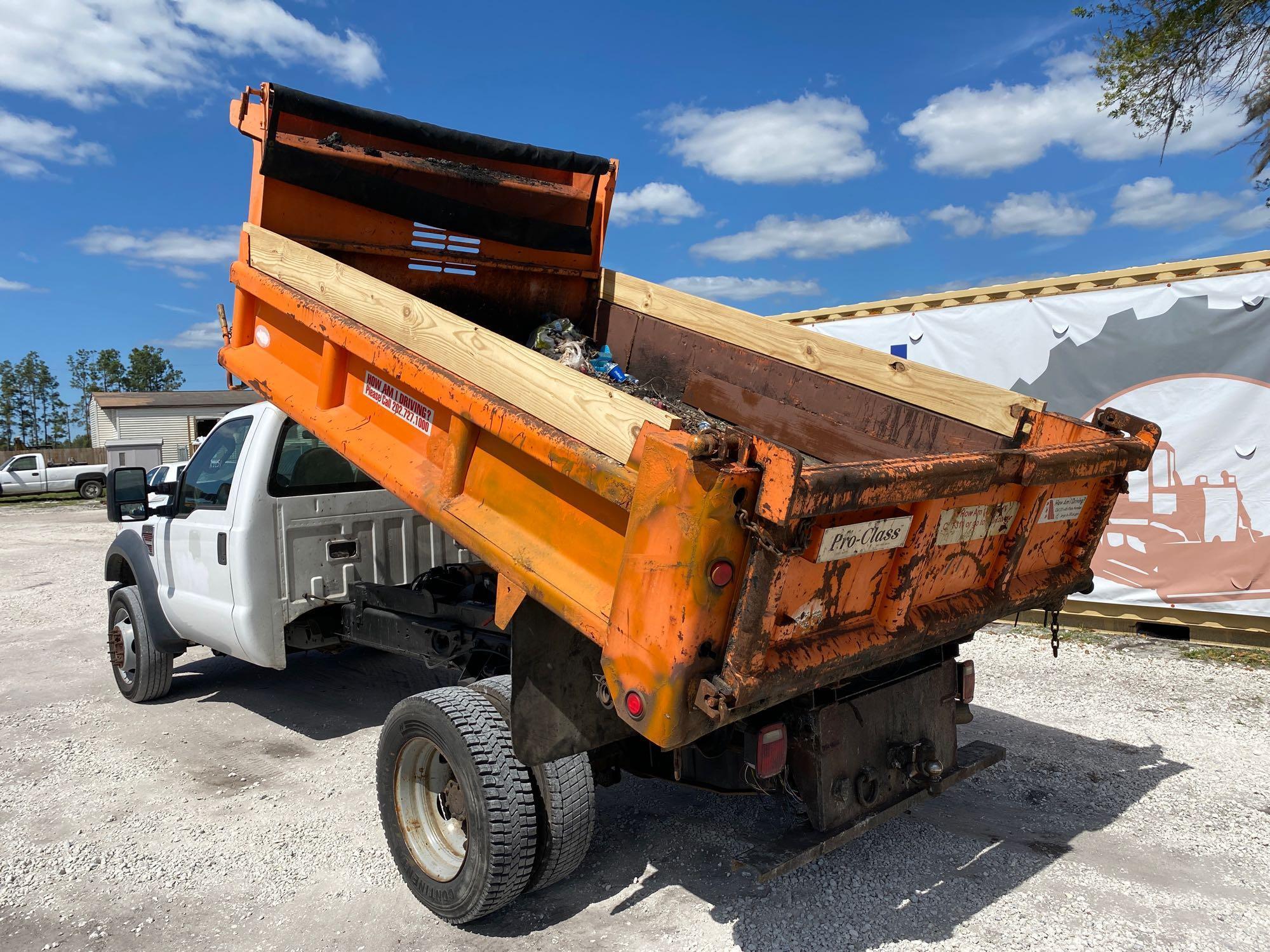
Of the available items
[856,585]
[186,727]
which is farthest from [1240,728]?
[186,727]

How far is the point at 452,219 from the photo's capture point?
15.8 feet

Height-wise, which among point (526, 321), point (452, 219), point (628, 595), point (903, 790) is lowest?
point (903, 790)

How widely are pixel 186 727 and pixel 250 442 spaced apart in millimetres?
2051

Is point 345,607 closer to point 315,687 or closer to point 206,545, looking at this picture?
point 206,545

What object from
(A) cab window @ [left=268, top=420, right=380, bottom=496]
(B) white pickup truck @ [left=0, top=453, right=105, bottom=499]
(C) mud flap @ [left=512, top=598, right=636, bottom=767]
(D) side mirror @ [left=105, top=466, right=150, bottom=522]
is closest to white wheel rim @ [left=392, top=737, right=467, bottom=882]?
(C) mud flap @ [left=512, top=598, right=636, bottom=767]

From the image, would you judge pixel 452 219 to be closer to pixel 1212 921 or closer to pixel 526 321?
pixel 526 321

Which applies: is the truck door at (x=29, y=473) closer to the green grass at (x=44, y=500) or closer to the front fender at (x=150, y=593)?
the green grass at (x=44, y=500)

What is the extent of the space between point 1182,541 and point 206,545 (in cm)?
753

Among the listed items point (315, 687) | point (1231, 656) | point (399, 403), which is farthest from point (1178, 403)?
point (315, 687)

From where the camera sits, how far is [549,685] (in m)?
2.98

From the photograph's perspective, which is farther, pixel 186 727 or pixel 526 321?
pixel 186 727

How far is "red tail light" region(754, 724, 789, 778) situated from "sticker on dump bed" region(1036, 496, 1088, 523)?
129cm

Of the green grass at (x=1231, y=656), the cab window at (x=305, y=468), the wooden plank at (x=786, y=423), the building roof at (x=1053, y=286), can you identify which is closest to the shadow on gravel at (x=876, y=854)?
the cab window at (x=305, y=468)

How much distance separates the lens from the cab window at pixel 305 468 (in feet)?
15.9
